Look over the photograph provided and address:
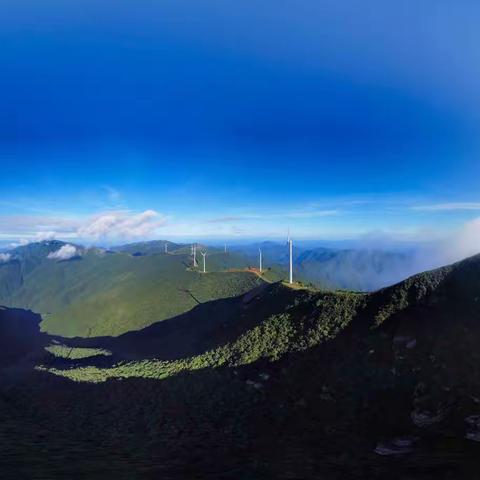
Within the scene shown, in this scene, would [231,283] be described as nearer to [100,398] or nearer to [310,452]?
[100,398]

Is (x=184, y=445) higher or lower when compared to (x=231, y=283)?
lower

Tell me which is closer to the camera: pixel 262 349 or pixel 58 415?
pixel 58 415

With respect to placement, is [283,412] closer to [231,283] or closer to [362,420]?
[362,420]

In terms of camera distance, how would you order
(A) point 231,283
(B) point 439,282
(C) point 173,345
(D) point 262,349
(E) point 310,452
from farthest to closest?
(A) point 231,283 < (C) point 173,345 < (D) point 262,349 < (B) point 439,282 < (E) point 310,452

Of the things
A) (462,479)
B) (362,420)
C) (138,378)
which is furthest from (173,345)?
(462,479)

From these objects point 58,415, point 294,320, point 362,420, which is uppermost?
point 294,320

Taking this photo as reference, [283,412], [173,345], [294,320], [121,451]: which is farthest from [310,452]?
[173,345]

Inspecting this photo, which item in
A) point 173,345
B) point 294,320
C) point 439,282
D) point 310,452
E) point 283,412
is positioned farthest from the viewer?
point 173,345

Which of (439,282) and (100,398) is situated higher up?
(439,282)

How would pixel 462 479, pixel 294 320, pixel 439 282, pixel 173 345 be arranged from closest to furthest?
pixel 462 479, pixel 439 282, pixel 294 320, pixel 173 345
